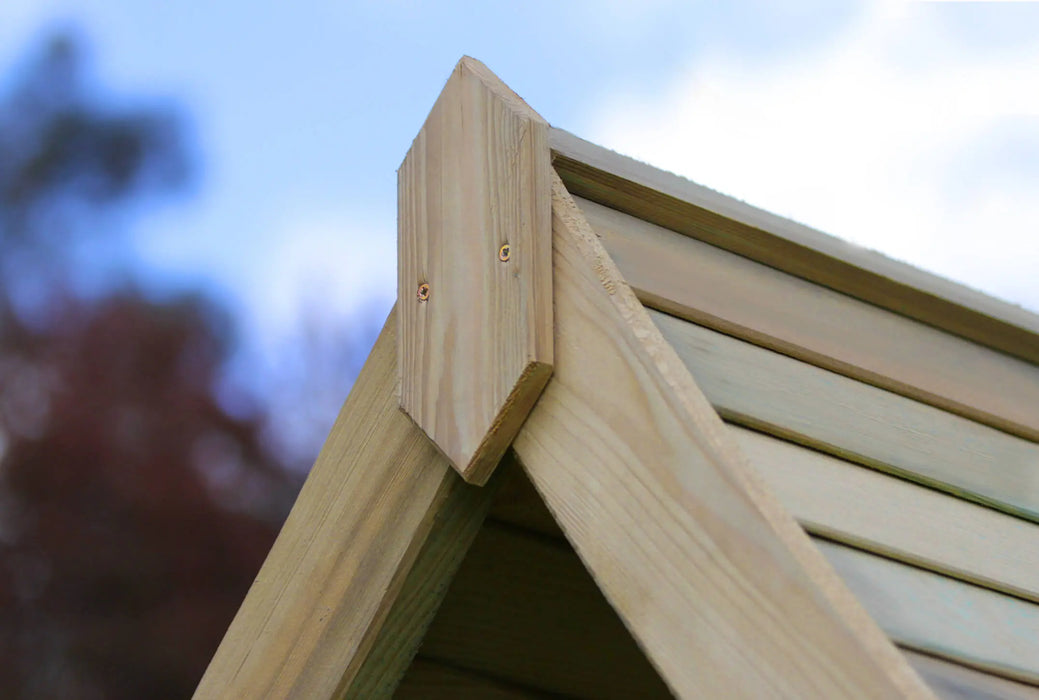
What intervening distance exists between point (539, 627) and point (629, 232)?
0.65 m

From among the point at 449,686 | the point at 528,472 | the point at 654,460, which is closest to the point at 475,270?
the point at 528,472

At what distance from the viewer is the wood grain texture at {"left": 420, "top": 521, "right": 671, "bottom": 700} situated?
142 cm

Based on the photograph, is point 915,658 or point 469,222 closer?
point 915,658

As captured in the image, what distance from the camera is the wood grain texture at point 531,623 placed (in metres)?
1.42

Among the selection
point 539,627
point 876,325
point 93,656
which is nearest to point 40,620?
point 93,656

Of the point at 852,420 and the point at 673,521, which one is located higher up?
the point at 852,420

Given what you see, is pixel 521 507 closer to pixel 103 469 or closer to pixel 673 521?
pixel 673 521

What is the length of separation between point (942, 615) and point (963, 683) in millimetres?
77

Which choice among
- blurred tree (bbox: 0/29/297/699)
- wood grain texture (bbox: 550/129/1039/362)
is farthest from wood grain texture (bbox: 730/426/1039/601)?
blurred tree (bbox: 0/29/297/699)

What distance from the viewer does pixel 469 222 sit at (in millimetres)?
1080

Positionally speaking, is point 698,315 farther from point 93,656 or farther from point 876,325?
point 93,656

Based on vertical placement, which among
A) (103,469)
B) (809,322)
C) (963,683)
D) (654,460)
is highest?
(103,469)

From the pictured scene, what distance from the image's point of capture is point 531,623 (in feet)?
4.85

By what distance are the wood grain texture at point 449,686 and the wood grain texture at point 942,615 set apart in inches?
33.1
